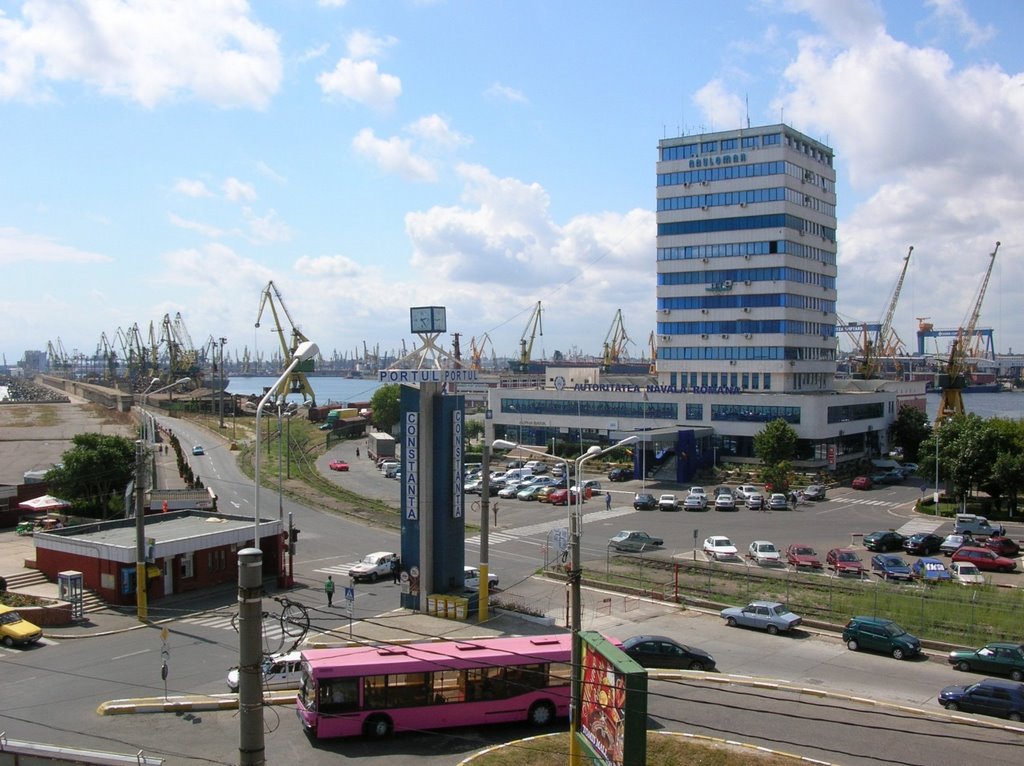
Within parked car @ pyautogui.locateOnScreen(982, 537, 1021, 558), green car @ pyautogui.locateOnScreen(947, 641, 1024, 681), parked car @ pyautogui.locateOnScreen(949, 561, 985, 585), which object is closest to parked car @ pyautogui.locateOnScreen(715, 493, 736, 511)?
parked car @ pyautogui.locateOnScreen(982, 537, 1021, 558)

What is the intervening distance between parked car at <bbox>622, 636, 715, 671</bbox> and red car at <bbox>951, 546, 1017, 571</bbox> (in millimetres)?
19755

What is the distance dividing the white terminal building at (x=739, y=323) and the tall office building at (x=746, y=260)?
100mm

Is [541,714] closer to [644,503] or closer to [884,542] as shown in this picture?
[884,542]

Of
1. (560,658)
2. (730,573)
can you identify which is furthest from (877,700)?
(730,573)

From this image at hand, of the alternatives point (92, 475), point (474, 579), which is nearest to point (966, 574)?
point (474, 579)

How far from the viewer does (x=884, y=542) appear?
41625 mm

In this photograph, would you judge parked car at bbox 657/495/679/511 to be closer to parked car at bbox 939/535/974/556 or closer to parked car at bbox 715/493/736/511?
parked car at bbox 715/493/736/511

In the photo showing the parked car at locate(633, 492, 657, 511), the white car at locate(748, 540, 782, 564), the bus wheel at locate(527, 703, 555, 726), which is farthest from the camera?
the parked car at locate(633, 492, 657, 511)

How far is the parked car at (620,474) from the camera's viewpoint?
67.6 metres

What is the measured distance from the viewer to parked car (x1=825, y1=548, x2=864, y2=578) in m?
35.9

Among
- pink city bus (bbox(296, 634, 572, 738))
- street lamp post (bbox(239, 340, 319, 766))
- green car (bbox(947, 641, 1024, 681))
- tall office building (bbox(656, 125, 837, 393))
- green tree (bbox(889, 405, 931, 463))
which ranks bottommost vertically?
green car (bbox(947, 641, 1024, 681))

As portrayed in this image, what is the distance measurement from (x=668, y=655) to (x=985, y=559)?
69.2 ft

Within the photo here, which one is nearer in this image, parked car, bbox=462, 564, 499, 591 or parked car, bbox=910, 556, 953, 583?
parked car, bbox=462, 564, 499, 591

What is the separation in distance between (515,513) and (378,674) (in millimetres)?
35562
